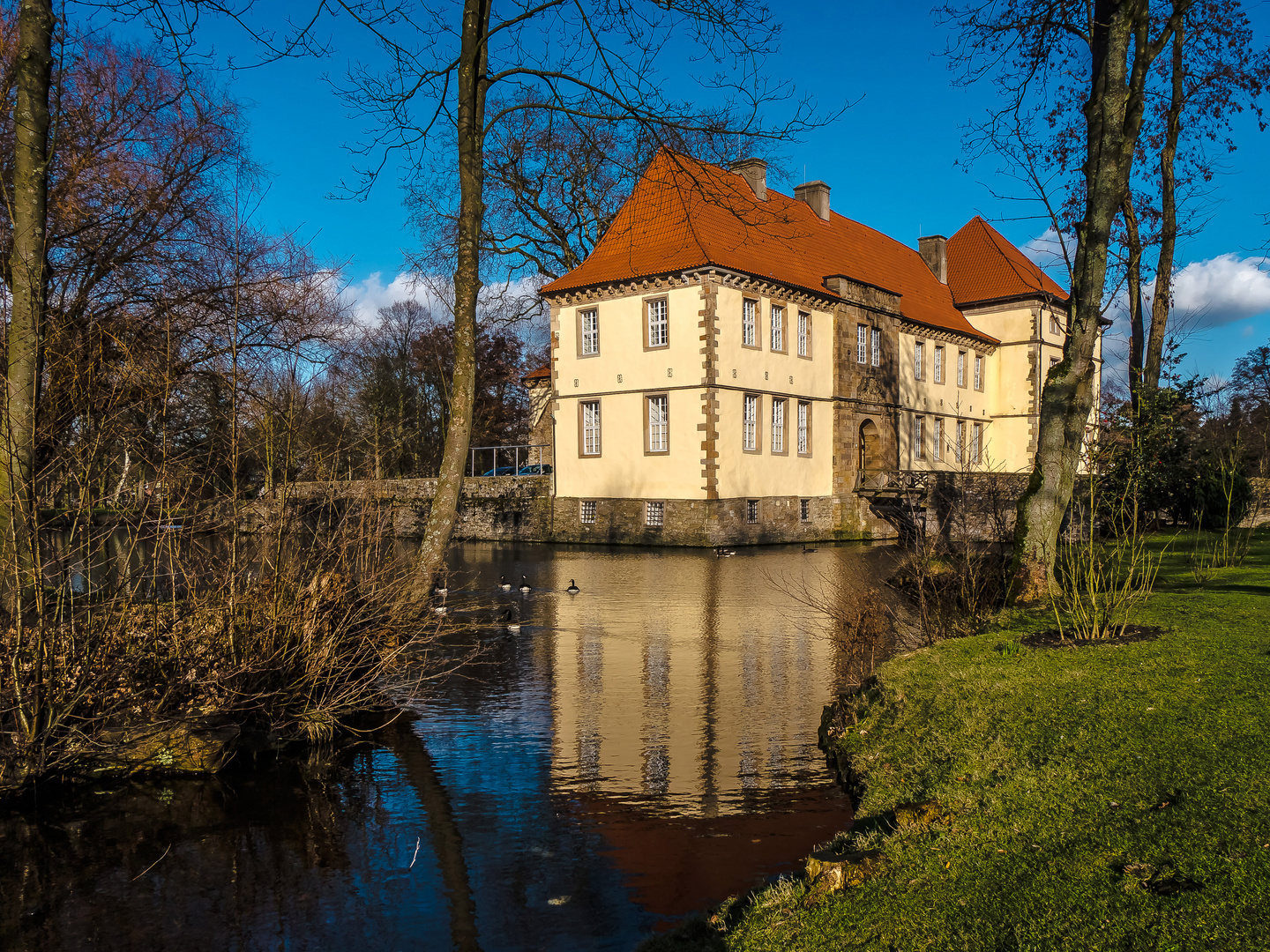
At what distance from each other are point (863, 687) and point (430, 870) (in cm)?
380

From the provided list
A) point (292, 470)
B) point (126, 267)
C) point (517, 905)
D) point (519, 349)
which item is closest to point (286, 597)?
point (292, 470)

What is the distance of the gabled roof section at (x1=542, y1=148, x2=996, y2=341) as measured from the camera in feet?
96.1

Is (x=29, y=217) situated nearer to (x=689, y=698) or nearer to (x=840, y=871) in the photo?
(x=689, y=698)

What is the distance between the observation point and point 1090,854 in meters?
4.07

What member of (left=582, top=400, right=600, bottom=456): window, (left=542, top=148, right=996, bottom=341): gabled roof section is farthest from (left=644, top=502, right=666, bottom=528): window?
(left=542, top=148, right=996, bottom=341): gabled roof section

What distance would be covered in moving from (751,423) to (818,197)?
1314 centimetres

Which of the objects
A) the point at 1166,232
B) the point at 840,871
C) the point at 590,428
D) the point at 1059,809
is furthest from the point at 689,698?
the point at 590,428

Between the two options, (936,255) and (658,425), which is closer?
(658,425)

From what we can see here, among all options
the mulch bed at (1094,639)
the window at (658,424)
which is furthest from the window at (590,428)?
the mulch bed at (1094,639)

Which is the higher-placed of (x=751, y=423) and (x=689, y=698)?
(x=751, y=423)

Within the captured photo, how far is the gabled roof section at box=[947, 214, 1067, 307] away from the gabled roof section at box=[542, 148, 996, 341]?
4234 mm

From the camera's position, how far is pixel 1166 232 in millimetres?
19797

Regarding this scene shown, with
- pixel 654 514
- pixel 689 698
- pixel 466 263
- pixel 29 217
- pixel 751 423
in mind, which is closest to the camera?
pixel 29 217

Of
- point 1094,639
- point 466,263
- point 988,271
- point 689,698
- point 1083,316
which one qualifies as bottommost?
point 689,698
